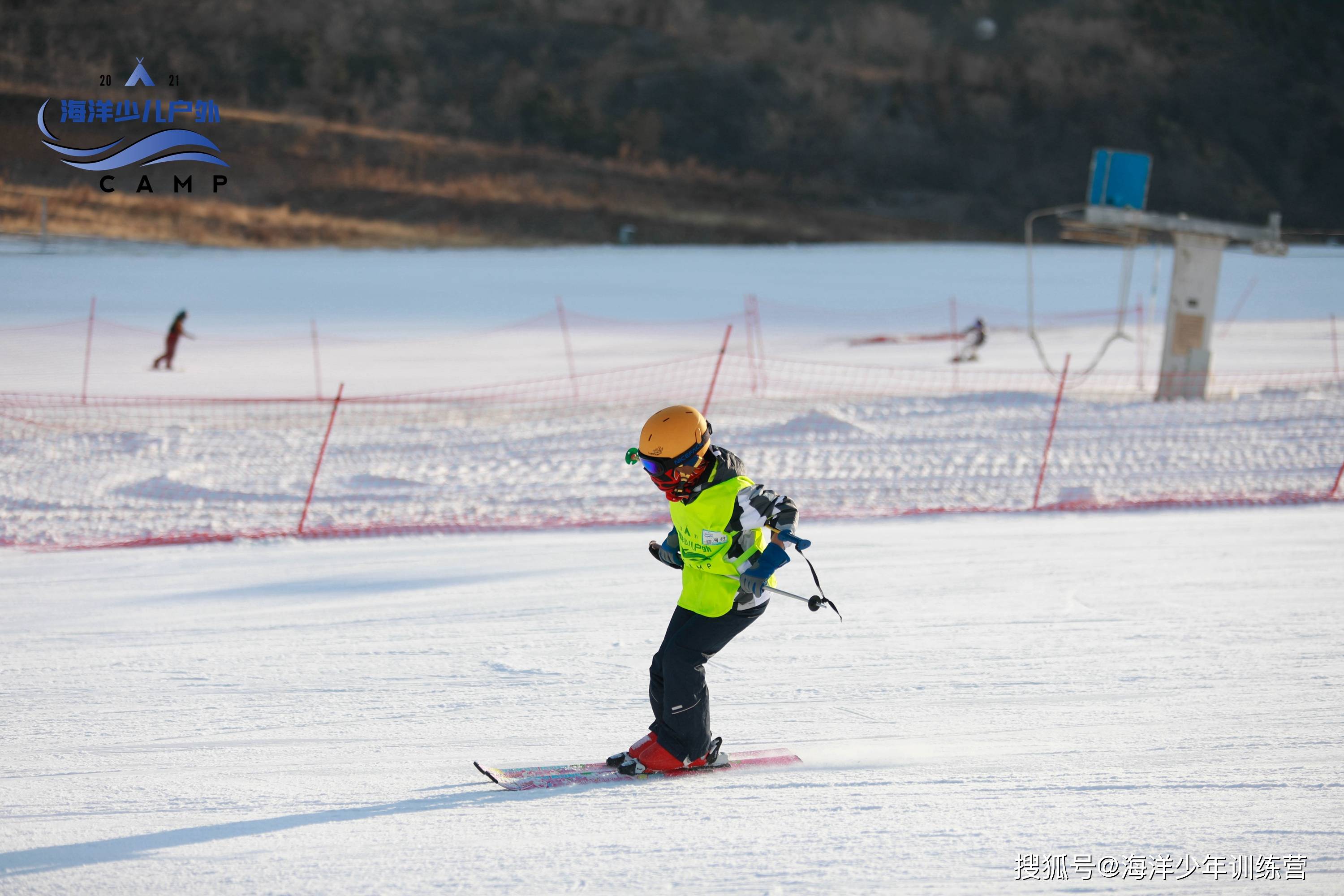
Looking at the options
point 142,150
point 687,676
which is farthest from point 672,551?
point 142,150

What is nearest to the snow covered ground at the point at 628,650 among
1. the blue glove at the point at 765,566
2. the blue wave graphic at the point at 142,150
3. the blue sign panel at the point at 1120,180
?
the blue glove at the point at 765,566

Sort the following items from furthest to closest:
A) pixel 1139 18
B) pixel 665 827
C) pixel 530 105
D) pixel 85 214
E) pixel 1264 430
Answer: pixel 1139 18 < pixel 530 105 < pixel 85 214 < pixel 1264 430 < pixel 665 827

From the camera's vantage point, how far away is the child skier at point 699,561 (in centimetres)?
430

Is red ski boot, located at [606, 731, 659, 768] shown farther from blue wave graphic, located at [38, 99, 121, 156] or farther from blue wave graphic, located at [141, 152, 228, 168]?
blue wave graphic, located at [141, 152, 228, 168]

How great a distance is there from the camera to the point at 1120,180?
16188 mm

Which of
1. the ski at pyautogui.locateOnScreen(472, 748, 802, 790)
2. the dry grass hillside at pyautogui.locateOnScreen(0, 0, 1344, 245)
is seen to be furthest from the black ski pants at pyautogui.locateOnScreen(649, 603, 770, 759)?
the dry grass hillside at pyautogui.locateOnScreen(0, 0, 1344, 245)

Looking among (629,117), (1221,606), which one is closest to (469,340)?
(1221,606)

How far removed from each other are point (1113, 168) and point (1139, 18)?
53.7 m

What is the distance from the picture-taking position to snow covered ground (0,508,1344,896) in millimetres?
4070

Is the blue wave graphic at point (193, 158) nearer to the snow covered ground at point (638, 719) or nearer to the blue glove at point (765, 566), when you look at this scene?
the snow covered ground at point (638, 719)

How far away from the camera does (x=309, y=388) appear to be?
16.5 m

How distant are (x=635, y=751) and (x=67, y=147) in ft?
109

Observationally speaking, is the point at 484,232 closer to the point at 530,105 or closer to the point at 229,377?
the point at 530,105

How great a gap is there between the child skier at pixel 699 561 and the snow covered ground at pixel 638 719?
0.69 feet
